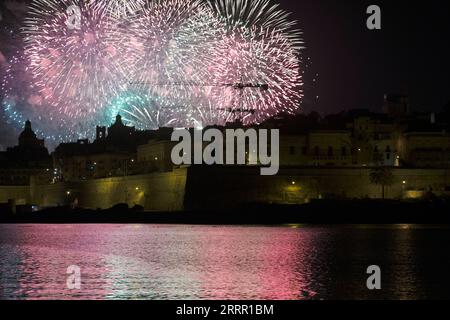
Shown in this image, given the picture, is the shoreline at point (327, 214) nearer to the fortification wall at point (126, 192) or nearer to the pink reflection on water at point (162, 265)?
the fortification wall at point (126, 192)

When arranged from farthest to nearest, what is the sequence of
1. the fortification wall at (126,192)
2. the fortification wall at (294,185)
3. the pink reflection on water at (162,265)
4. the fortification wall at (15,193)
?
the fortification wall at (15,193) → the fortification wall at (126,192) → the fortification wall at (294,185) → the pink reflection on water at (162,265)

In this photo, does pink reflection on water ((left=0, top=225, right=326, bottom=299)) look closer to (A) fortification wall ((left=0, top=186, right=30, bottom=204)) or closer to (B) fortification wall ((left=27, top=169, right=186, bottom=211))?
(B) fortification wall ((left=27, top=169, right=186, bottom=211))

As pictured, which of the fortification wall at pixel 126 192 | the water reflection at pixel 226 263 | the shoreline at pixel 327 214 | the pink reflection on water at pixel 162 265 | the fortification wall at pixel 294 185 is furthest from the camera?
the fortification wall at pixel 126 192

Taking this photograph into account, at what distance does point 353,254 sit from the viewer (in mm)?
37969

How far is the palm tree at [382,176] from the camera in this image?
6031cm

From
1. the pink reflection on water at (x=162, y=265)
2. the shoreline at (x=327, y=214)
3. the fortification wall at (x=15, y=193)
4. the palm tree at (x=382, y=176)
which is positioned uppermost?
the palm tree at (x=382, y=176)

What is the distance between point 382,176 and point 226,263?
27.5 m

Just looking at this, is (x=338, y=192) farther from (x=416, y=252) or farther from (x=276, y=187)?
A: (x=416, y=252)

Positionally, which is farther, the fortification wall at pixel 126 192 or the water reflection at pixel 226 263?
the fortification wall at pixel 126 192

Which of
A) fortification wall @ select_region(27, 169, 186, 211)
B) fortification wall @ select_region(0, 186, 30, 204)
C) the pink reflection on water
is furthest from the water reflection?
fortification wall @ select_region(0, 186, 30, 204)

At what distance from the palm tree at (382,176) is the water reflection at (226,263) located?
23.6ft

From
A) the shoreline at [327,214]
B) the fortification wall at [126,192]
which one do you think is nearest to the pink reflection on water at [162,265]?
the shoreline at [327,214]
